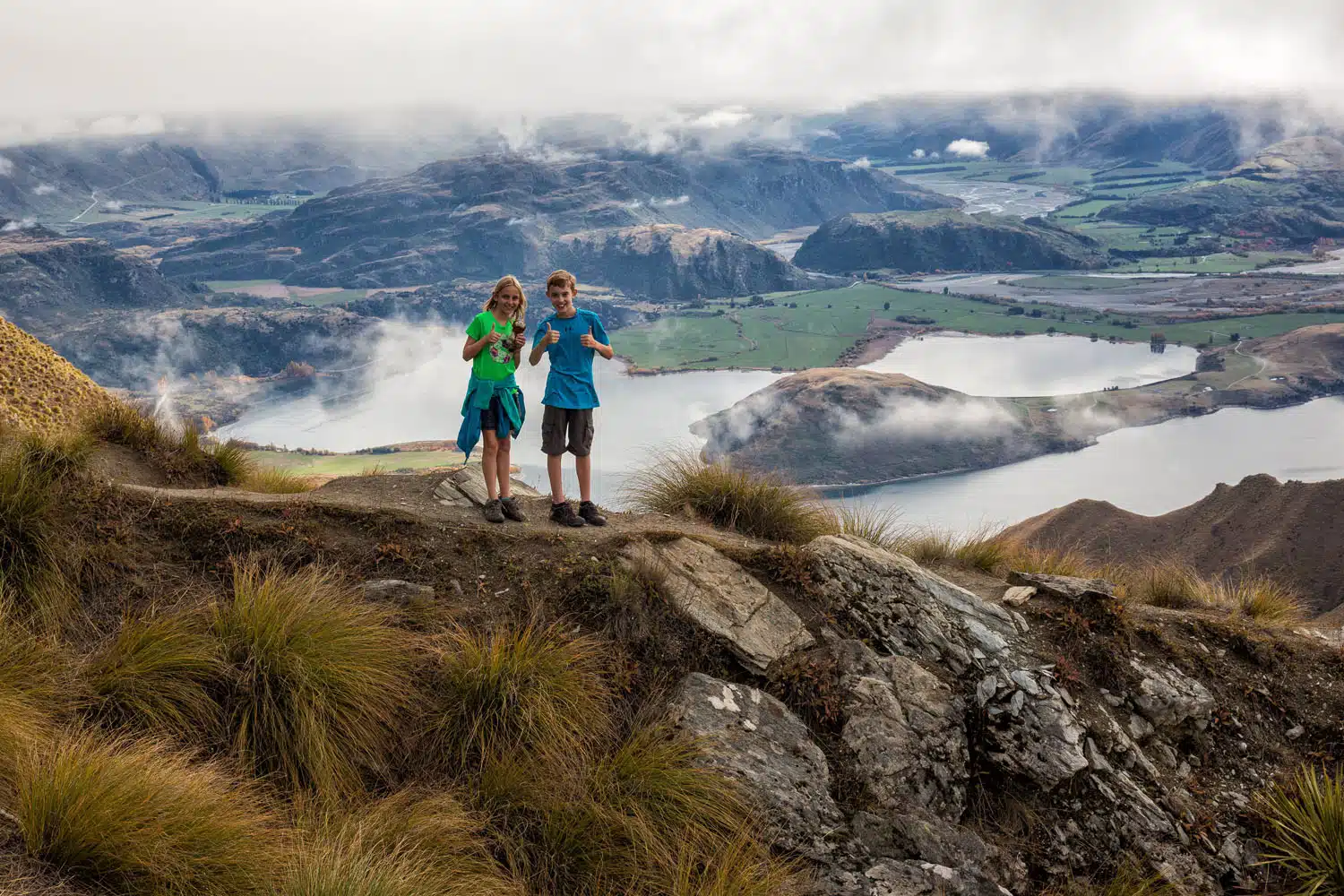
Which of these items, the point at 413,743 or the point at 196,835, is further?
the point at 413,743

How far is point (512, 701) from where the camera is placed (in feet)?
23.3

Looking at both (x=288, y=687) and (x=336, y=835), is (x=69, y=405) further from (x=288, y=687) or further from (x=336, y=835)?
(x=336, y=835)

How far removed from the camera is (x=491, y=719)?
7.04 m

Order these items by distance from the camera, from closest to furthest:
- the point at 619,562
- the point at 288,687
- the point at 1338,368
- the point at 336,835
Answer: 1. the point at 336,835
2. the point at 288,687
3. the point at 619,562
4. the point at 1338,368

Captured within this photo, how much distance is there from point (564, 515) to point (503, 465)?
1.01m

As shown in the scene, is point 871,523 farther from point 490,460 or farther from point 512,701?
point 512,701

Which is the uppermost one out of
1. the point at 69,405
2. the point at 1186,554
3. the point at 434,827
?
the point at 69,405

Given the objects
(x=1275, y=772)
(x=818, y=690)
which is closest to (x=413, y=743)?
(x=818, y=690)

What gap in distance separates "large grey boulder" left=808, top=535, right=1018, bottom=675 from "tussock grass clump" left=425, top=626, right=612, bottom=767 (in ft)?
10.9

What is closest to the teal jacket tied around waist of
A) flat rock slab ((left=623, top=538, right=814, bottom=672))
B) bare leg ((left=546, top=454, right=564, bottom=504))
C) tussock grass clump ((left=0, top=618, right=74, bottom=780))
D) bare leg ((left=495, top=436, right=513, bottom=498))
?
bare leg ((left=495, top=436, right=513, bottom=498))

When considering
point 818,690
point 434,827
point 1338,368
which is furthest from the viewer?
point 1338,368

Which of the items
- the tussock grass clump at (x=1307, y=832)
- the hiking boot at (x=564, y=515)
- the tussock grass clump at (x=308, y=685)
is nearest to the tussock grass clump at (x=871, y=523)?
the hiking boot at (x=564, y=515)

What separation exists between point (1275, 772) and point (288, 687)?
31.8 ft

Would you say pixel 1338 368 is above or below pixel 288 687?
below
